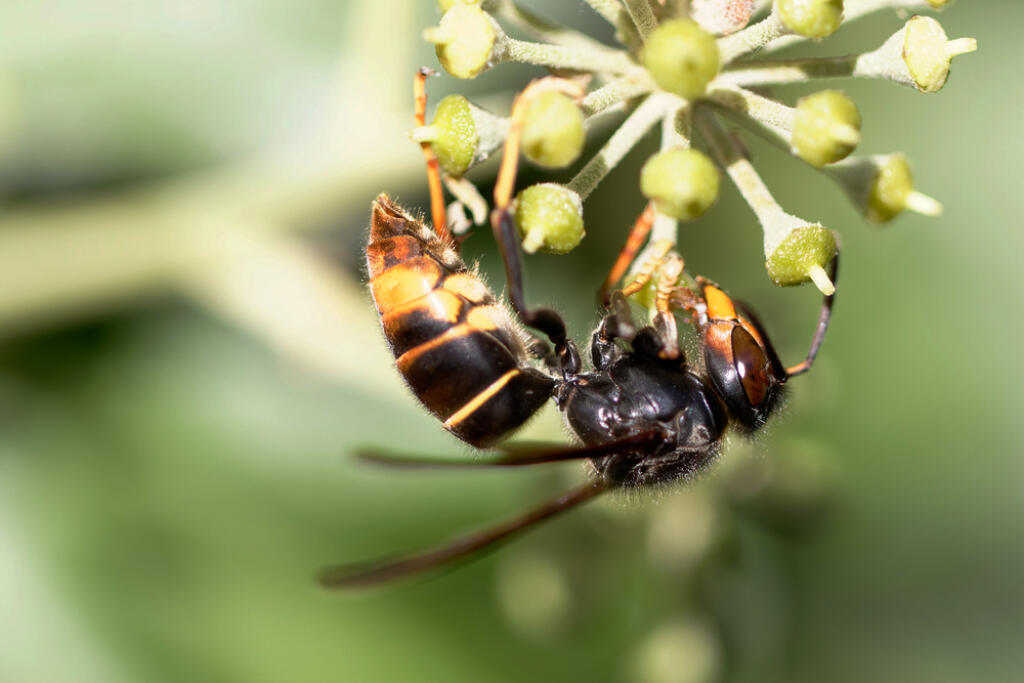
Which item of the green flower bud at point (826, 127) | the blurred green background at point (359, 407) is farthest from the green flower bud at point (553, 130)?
the blurred green background at point (359, 407)

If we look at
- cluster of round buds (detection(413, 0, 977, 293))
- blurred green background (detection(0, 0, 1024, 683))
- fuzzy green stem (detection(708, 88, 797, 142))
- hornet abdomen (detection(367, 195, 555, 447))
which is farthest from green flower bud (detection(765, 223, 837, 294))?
blurred green background (detection(0, 0, 1024, 683))

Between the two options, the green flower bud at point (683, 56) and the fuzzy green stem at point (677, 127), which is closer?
the green flower bud at point (683, 56)

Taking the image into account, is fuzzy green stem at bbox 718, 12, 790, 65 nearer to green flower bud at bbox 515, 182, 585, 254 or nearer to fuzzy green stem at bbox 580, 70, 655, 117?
fuzzy green stem at bbox 580, 70, 655, 117

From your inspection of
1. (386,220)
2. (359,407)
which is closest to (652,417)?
(386,220)

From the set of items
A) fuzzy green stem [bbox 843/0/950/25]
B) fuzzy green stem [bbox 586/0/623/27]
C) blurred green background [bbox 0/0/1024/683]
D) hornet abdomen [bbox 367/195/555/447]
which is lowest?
blurred green background [bbox 0/0/1024/683]

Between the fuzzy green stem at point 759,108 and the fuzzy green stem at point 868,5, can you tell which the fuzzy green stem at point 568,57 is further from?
the fuzzy green stem at point 868,5
